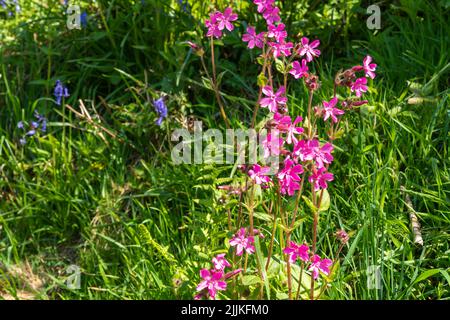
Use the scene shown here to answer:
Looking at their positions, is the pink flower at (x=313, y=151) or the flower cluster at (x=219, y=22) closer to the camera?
the pink flower at (x=313, y=151)

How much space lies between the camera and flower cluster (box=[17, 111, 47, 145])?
341 centimetres

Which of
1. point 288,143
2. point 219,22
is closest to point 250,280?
point 288,143

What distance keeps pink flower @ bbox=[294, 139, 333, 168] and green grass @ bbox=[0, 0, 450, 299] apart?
0.35 metres

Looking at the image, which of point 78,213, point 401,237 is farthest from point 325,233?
point 78,213

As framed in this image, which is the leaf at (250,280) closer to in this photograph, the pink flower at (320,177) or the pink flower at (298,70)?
the pink flower at (320,177)

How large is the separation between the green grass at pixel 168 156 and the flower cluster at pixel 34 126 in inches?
1.8

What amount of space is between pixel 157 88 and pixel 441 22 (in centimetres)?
136

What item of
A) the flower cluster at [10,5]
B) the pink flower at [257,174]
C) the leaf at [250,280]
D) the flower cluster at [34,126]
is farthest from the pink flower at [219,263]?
the flower cluster at [10,5]

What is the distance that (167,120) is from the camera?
3188mm

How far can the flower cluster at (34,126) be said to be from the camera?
3.41 meters

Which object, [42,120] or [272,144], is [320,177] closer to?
[272,144]
